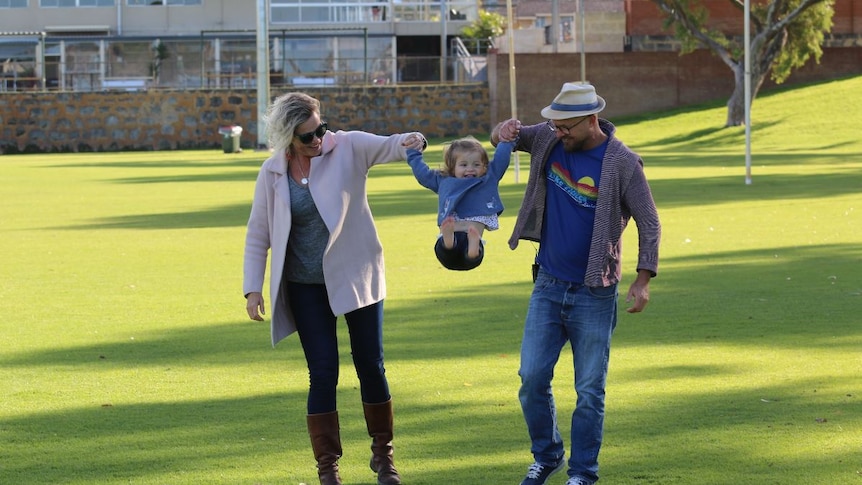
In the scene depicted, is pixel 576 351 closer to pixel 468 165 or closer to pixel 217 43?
pixel 468 165

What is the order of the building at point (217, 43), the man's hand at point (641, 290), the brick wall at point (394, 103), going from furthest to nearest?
the building at point (217, 43), the brick wall at point (394, 103), the man's hand at point (641, 290)

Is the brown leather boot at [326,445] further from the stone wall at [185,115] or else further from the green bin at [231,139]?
the stone wall at [185,115]

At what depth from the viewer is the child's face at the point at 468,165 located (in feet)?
23.4

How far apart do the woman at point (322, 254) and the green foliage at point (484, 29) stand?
63.2 meters

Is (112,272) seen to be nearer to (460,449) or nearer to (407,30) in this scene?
(460,449)

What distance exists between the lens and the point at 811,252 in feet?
58.6

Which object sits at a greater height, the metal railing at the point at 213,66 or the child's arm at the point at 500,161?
the metal railing at the point at 213,66

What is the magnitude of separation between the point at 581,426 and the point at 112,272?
11193mm

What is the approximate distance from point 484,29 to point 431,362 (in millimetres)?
60631

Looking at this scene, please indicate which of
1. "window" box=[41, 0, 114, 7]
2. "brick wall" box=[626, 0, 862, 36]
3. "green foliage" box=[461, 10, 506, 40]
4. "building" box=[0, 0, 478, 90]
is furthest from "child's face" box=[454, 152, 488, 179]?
"window" box=[41, 0, 114, 7]

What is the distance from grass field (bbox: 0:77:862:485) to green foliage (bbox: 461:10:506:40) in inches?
1856

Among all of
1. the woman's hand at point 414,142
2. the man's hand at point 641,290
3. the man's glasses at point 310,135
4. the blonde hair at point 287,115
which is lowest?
the man's hand at point 641,290

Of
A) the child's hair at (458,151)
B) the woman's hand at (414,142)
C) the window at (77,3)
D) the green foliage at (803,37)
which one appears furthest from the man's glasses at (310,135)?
the window at (77,3)

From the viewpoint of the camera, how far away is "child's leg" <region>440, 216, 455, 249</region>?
23.4 ft
